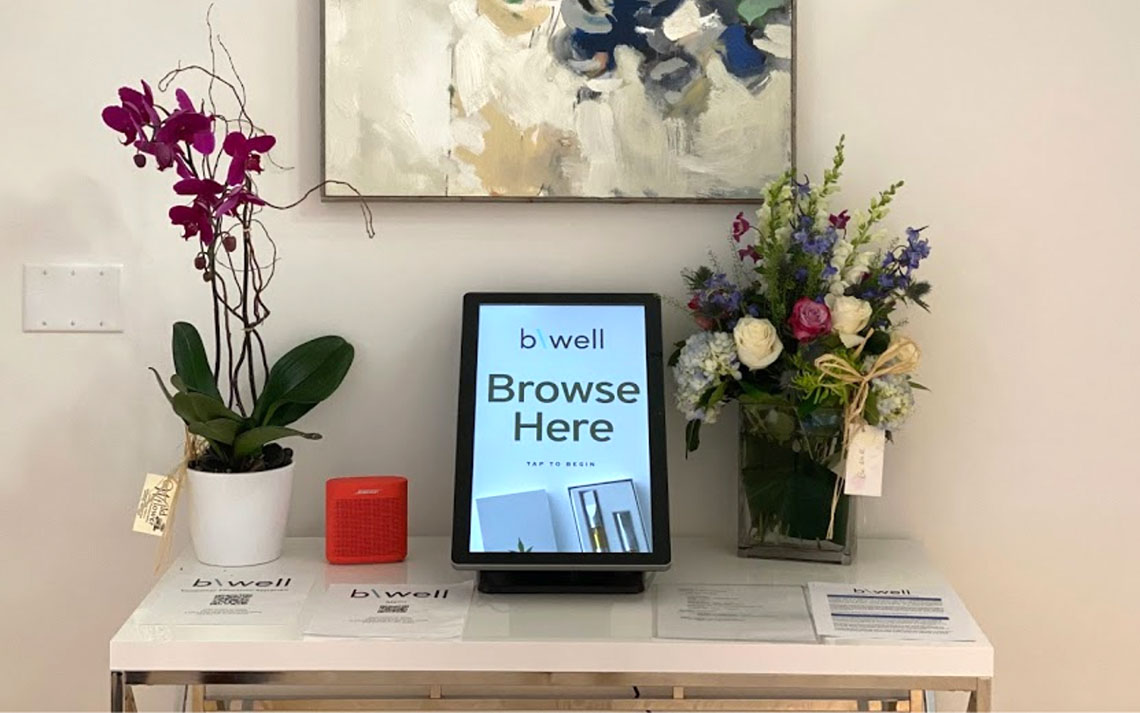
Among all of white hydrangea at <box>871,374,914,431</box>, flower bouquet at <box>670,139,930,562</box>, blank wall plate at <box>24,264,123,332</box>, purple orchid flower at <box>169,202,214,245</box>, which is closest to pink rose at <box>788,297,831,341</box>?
flower bouquet at <box>670,139,930,562</box>

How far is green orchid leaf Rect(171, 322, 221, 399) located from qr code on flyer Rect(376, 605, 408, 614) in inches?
15.9

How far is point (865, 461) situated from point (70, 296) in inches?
46.7

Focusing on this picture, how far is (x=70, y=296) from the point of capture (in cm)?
179

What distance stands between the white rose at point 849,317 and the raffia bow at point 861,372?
0.02 metres

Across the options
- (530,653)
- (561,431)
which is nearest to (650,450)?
(561,431)

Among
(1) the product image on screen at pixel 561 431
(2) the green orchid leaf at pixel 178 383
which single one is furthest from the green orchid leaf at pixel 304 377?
(1) the product image on screen at pixel 561 431

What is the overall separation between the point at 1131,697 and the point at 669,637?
2.85 ft

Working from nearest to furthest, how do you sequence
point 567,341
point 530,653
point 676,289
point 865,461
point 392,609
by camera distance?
point 530,653
point 392,609
point 865,461
point 567,341
point 676,289

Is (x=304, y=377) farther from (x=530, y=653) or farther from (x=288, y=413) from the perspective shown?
(x=530, y=653)

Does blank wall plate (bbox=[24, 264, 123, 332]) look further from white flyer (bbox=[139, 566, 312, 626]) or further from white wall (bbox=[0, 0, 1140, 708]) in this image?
white flyer (bbox=[139, 566, 312, 626])

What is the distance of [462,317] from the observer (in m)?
1.76

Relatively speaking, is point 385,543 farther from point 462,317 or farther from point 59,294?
point 59,294

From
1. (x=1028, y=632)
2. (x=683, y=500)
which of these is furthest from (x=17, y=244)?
(x=1028, y=632)

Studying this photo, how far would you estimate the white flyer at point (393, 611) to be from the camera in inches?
55.8
